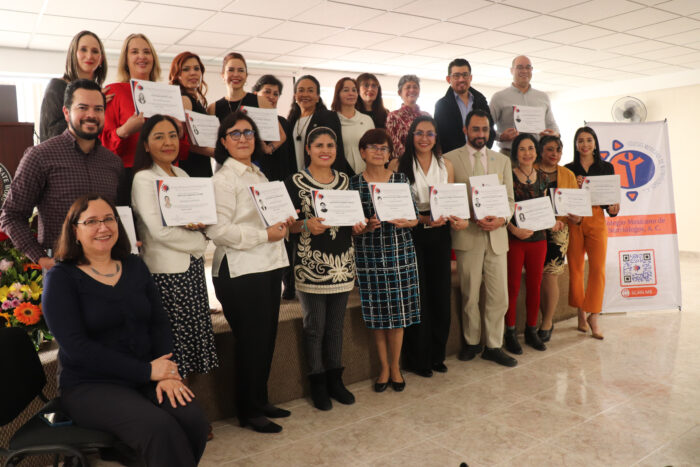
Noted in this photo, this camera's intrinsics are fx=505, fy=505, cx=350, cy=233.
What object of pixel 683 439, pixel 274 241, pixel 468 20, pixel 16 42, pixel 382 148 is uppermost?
pixel 16 42

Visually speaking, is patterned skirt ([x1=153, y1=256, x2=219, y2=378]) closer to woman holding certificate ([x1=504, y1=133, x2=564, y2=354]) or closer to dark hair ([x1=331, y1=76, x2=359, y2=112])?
dark hair ([x1=331, y1=76, x2=359, y2=112])

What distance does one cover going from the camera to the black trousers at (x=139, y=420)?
5.39ft

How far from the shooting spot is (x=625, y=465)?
224 centimetres

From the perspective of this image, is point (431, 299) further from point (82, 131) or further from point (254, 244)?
point (82, 131)

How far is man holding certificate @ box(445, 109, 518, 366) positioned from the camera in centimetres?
346

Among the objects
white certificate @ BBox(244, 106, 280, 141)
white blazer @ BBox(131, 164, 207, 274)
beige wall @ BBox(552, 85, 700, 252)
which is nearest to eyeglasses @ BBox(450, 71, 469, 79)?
white certificate @ BBox(244, 106, 280, 141)

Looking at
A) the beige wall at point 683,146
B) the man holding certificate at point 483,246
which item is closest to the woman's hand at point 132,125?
the man holding certificate at point 483,246

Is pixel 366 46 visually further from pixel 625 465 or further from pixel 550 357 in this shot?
pixel 625 465

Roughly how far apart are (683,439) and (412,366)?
1.55 m

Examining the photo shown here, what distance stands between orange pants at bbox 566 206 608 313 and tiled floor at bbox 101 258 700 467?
0.53m

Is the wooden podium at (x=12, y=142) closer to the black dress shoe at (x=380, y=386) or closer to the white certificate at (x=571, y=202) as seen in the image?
the black dress shoe at (x=380, y=386)

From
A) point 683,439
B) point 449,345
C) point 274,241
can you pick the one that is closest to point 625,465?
point 683,439

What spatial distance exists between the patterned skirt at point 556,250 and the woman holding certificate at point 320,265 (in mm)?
1857

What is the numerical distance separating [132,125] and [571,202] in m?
3.10
